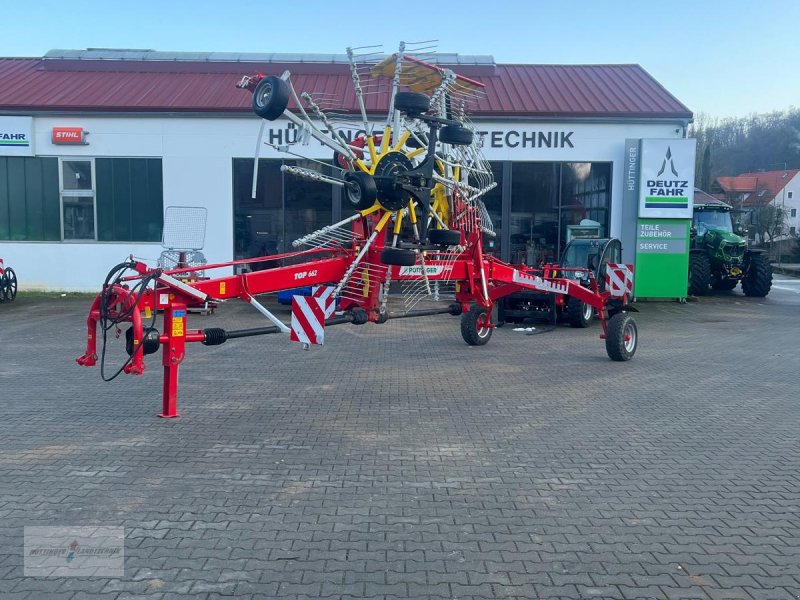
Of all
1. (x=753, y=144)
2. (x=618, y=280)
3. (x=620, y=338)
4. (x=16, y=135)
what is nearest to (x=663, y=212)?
(x=618, y=280)

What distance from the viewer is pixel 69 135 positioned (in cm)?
1989

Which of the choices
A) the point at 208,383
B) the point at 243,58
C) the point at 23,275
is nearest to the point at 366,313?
the point at 208,383

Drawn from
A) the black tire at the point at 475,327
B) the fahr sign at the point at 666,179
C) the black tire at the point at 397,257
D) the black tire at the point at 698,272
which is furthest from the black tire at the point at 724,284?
the black tire at the point at 397,257

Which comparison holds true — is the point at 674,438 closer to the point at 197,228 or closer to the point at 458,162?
the point at 458,162

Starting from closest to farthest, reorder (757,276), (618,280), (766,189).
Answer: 1. (618,280)
2. (757,276)
3. (766,189)

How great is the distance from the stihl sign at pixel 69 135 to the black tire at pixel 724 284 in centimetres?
1931

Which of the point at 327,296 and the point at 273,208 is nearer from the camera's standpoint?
the point at 327,296

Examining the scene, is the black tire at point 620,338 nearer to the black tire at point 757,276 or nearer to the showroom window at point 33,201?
the black tire at point 757,276

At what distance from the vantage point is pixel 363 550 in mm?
4430

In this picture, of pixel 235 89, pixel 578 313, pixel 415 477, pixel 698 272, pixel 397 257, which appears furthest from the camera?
pixel 698 272

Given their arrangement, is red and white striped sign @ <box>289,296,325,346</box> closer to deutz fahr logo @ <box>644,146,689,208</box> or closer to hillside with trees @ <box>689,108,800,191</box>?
deutz fahr logo @ <box>644,146,689,208</box>

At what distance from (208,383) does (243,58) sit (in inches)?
655

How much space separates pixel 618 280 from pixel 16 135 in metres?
16.6

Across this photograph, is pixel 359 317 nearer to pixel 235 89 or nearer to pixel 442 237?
pixel 442 237
